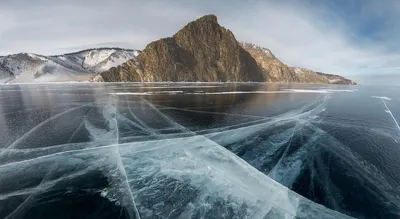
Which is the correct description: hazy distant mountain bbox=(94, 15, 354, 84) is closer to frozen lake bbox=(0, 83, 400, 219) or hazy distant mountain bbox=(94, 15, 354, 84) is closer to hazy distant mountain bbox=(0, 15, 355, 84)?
hazy distant mountain bbox=(0, 15, 355, 84)

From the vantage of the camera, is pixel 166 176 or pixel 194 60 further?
pixel 194 60

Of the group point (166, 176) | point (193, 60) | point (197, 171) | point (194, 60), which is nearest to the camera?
point (166, 176)

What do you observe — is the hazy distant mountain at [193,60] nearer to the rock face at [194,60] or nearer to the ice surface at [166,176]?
the rock face at [194,60]

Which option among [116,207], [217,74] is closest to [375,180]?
[116,207]

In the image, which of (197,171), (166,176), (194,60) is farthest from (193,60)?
(166,176)

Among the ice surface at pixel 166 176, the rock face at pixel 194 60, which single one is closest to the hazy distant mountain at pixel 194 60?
the rock face at pixel 194 60


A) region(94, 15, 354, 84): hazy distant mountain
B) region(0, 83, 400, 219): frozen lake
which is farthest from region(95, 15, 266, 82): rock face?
region(0, 83, 400, 219): frozen lake

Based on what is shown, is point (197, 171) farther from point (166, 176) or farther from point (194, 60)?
point (194, 60)

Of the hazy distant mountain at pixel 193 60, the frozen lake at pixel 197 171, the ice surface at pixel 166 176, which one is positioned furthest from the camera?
the hazy distant mountain at pixel 193 60
